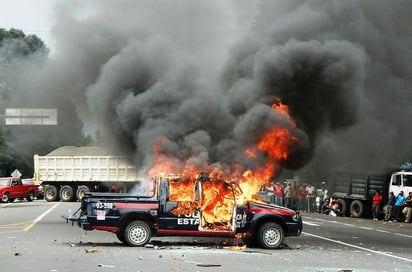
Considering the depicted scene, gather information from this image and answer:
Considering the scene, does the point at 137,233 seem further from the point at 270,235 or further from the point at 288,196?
the point at 288,196

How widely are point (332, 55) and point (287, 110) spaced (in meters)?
2.33

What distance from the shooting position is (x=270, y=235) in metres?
13.7

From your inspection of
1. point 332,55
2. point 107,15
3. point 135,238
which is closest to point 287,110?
point 332,55

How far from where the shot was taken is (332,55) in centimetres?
1780

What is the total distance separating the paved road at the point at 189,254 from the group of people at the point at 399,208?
8822mm

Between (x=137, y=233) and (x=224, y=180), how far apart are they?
7.38ft

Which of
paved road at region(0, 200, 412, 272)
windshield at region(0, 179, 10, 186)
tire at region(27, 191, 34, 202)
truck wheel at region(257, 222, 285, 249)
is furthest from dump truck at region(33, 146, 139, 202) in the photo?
truck wheel at region(257, 222, 285, 249)

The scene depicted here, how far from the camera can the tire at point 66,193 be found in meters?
40.0

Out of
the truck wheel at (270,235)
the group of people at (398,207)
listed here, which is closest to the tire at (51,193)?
the group of people at (398,207)

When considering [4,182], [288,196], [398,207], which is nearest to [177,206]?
[398,207]

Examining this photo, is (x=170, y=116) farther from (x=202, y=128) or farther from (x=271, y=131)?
(x=271, y=131)

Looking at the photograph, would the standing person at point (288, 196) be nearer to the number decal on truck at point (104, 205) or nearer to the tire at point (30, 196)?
the tire at point (30, 196)

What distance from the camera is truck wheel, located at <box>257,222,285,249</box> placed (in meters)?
13.7

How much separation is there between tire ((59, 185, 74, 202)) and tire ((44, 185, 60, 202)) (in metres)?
0.42
